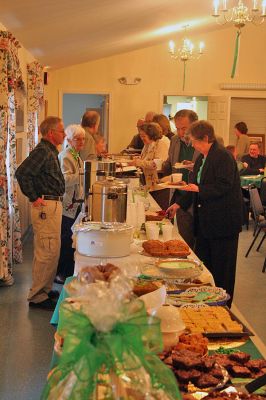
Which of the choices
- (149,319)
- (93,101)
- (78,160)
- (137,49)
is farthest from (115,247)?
(93,101)

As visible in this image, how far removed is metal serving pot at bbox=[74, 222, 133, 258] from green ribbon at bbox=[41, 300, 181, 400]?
1.48 m

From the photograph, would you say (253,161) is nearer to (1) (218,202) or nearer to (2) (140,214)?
(1) (218,202)

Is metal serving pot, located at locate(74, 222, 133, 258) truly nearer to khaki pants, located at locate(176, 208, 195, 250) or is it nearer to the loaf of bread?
the loaf of bread

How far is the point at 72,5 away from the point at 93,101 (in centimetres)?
927

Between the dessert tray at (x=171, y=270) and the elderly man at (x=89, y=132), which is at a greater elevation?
the elderly man at (x=89, y=132)

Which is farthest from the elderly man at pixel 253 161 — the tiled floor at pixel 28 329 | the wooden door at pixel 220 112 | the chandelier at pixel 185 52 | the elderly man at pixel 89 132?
the elderly man at pixel 89 132

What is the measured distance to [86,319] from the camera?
3.71 ft

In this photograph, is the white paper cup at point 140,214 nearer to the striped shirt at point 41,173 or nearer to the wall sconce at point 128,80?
the striped shirt at point 41,173

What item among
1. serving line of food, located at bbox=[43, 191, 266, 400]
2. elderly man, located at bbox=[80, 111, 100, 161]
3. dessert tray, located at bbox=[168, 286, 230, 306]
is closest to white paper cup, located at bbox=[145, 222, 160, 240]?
serving line of food, located at bbox=[43, 191, 266, 400]

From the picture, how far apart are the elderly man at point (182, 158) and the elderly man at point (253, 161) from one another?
13.3ft

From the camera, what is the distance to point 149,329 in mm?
1160

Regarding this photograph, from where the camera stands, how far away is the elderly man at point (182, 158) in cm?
444

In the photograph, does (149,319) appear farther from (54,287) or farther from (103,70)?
(103,70)

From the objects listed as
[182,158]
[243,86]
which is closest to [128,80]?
[243,86]
